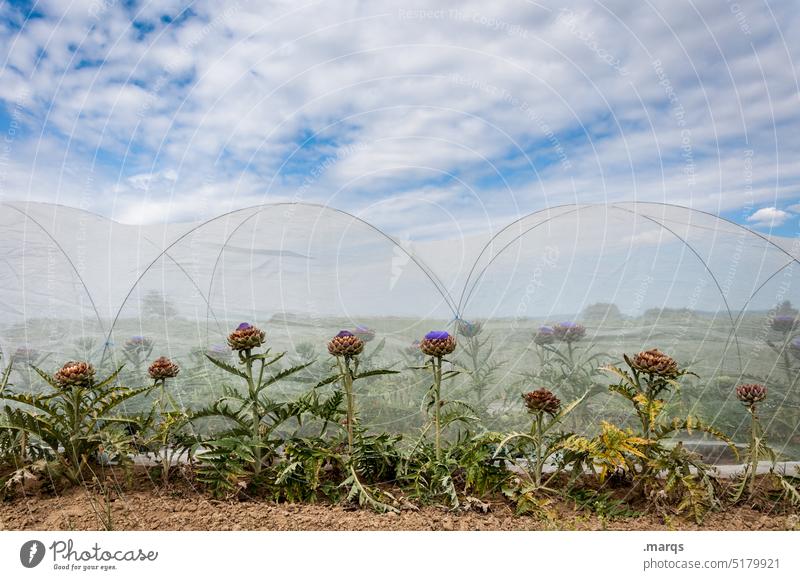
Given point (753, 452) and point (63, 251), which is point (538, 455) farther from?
point (63, 251)

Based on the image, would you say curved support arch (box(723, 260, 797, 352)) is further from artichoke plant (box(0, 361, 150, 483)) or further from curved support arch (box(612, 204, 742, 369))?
artichoke plant (box(0, 361, 150, 483))

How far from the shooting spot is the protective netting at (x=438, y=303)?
4988mm

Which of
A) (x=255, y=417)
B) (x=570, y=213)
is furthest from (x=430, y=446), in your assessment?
(x=570, y=213)

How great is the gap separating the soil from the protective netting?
3.73 feet

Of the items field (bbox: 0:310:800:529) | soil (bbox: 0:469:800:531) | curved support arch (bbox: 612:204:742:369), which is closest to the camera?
soil (bbox: 0:469:800:531)

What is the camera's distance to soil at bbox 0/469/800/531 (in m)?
3.53

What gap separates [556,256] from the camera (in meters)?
5.51

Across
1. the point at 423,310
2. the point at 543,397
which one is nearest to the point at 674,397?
the point at 543,397

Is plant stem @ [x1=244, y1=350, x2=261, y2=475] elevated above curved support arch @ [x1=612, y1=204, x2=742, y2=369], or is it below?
below

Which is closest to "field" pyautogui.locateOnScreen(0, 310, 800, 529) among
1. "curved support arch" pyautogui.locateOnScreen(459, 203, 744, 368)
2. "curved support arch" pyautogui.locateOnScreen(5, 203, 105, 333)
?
"curved support arch" pyautogui.locateOnScreen(459, 203, 744, 368)

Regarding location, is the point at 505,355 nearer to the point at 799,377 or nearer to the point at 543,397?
the point at 543,397

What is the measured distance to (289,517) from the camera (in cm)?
357

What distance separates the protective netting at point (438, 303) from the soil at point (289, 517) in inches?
44.7

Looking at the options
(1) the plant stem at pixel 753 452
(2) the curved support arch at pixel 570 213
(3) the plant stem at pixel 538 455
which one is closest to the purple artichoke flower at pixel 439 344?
(3) the plant stem at pixel 538 455
